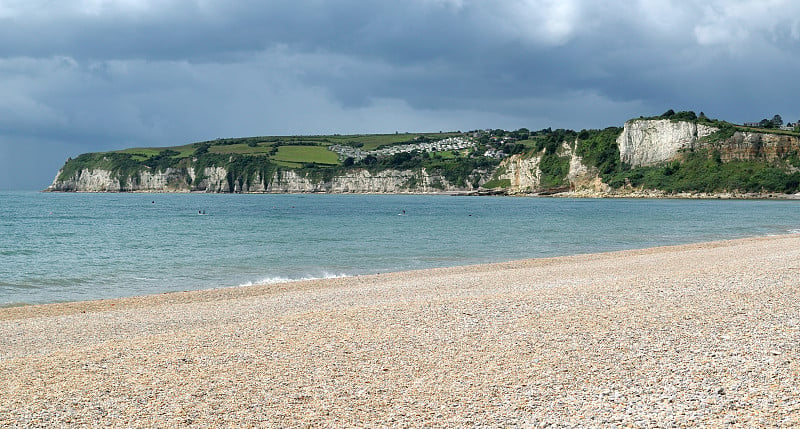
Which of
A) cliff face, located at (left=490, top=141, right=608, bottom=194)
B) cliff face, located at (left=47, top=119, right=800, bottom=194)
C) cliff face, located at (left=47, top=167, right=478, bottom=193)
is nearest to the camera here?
cliff face, located at (left=47, top=119, right=800, bottom=194)

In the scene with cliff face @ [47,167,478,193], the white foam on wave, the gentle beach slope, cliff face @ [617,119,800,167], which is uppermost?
cliff face @ [617,119,800,167]

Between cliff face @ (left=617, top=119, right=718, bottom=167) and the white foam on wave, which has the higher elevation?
cliff face @ (left=617, top=119, right=718, bottom=167)

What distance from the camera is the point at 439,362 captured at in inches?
321

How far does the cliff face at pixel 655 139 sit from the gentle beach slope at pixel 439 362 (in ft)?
440

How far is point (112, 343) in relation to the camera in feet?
32.4

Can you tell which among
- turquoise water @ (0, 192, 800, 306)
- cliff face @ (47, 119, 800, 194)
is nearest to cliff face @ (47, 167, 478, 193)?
cliff face @ (47, 119, 800, 194)

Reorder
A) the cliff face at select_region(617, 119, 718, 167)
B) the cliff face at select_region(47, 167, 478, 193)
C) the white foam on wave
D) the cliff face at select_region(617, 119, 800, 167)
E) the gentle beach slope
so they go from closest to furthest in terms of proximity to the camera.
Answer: the gentle beach slope, the white foam on wave, the cliff face at select_region(617, 119, 800, 167), the cliff face at select_region(617, 119, 718, 167), the cliff face at select_region(47, 167, 478, 193)

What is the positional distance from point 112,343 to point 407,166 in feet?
609

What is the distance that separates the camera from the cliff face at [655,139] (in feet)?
443

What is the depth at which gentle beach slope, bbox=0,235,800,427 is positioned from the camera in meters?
6.38

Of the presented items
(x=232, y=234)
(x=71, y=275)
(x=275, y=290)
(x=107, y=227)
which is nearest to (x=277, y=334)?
(x=275, y=290)

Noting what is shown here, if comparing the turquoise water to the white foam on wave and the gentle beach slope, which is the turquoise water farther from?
the gentle beach slope

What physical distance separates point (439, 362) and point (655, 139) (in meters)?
145

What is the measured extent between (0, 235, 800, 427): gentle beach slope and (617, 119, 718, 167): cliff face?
440 ft
